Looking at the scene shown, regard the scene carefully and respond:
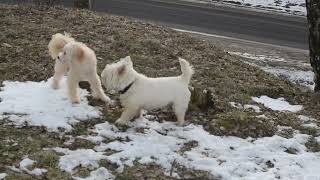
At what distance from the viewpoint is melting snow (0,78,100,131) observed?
24.6 ft

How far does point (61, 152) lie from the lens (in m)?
6.73

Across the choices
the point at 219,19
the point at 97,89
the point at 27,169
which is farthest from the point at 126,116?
the point at 219,19

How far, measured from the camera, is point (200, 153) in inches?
282

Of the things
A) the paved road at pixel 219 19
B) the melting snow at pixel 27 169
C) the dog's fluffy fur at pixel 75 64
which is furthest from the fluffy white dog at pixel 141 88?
the paved road at pixel 219 19

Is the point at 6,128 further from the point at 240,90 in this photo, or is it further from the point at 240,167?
the point at 240,90

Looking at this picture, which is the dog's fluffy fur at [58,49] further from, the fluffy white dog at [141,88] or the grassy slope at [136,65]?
the fluffy white dog at [141,88]

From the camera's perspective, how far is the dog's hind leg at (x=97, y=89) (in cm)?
810

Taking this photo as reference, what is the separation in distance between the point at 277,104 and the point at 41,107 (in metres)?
4.32

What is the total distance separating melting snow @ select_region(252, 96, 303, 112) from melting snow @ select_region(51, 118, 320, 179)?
164 centimetres

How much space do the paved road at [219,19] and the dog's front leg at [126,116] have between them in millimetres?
12207

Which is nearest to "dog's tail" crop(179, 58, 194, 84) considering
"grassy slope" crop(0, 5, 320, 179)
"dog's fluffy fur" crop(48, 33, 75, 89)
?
"grassy slope" crop(0, 5, 320, 179)

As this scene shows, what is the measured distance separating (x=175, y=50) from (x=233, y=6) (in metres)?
14.1

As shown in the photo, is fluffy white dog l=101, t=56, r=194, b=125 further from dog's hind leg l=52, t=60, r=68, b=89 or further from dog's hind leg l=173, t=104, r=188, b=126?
dog's hind leg l=52, t=60, r=68, b=89

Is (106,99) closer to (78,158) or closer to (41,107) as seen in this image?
(41,107)
